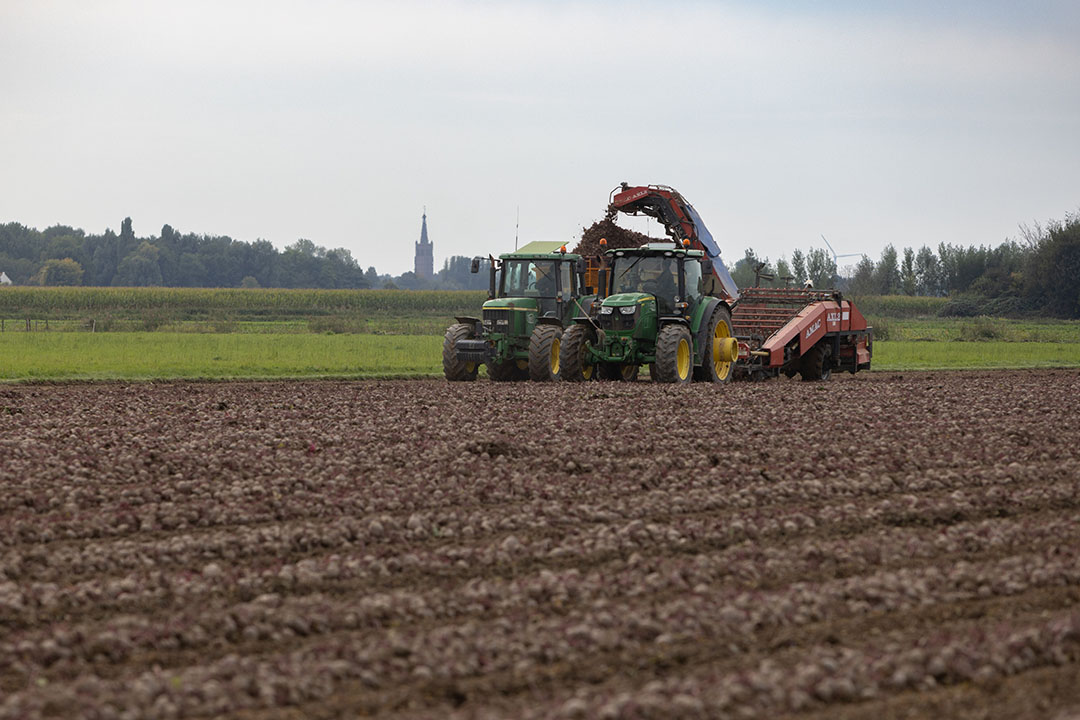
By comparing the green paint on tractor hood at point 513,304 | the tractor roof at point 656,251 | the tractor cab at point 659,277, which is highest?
the tractor roof at point 656,251

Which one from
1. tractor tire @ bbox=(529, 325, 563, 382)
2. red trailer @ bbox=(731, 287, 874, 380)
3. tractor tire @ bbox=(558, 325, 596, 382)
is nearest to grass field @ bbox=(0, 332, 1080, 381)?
tractor tire @ bbox=(529, 325, 563, 382)

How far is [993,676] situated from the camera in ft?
16.9

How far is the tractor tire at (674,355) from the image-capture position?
20.0 meters

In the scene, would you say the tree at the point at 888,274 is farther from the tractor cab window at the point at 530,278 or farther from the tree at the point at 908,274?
the tractor cab window at the point at 530,278

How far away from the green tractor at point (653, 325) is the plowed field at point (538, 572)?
6.85m

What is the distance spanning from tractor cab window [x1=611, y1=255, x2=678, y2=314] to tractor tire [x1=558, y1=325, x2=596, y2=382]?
A: 1.23 meters

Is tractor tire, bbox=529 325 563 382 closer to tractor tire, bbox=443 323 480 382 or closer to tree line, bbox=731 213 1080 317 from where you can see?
tractor tire, bbox=443 323 480 382

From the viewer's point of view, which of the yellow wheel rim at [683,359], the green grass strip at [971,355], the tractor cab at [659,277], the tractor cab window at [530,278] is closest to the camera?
the yellow wheel rim at [683,359]

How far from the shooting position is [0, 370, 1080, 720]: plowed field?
4.98 m

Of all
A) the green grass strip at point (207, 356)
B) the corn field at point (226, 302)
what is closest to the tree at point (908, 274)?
the corn field at point (226, 302)

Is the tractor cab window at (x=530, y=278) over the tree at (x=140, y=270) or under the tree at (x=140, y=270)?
under

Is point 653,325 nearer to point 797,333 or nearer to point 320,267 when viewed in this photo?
point 797,333

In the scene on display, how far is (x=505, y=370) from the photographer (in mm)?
21859

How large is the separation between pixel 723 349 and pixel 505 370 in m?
3.99
